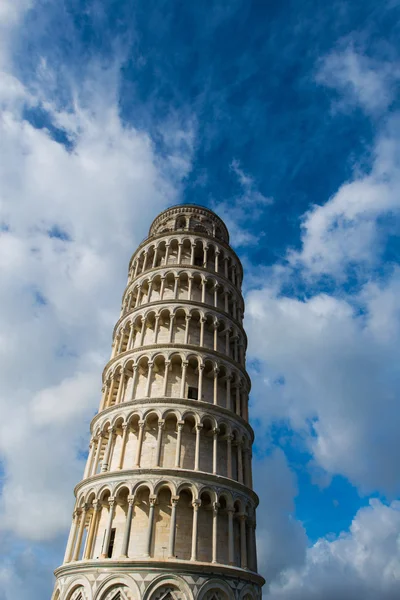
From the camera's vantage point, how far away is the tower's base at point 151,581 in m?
20.9

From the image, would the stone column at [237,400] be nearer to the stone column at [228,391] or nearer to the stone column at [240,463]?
the stone column at [228,391]

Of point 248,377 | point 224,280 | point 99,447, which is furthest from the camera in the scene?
point 224,280

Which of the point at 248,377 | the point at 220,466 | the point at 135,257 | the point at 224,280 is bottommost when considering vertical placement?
the point at 220,466

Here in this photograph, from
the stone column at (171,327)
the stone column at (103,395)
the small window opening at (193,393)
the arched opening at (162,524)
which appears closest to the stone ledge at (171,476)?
the arched opening at (162,524)

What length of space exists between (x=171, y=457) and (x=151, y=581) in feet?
21.4

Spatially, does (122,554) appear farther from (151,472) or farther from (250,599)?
(250,599)

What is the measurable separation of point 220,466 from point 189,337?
30.5 feet

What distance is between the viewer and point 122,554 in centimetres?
2198

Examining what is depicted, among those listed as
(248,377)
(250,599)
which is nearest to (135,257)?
(248,377)

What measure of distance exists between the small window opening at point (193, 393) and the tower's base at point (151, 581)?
9937 millimetres

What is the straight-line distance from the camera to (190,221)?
1651 inches

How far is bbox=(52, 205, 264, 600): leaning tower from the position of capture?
22062mm

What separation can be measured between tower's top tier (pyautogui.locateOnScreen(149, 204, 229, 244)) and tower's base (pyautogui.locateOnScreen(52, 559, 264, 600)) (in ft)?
89.4

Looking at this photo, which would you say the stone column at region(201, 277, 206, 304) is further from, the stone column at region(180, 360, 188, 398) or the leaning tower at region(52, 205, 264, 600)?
the stone column at region(180, 360, 188, 398)
